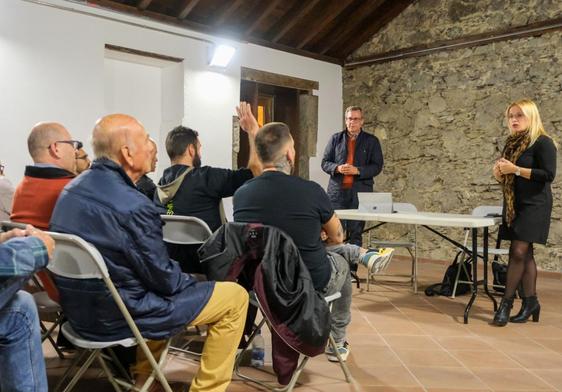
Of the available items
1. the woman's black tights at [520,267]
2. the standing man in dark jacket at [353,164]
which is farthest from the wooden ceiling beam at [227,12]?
the woman's black tights at [520,267]

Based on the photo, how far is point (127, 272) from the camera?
1839 millimetres

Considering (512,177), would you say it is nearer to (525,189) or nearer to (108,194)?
(525,189)

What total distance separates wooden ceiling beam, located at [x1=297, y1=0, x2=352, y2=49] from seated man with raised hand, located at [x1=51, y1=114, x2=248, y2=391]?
524 cm

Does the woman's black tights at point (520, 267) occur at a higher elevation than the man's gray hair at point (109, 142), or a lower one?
lower

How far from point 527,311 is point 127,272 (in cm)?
309

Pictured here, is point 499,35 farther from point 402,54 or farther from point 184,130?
point 184,130

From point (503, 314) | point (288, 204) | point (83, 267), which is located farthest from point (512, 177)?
point (83, 267)

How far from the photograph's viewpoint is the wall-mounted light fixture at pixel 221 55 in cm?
611

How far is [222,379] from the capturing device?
2027mm

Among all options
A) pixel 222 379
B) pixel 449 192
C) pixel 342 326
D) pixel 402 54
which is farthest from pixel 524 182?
pixel 402 54

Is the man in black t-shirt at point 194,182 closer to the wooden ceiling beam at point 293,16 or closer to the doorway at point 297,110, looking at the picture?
the wooden ceiling beam at point 293,16

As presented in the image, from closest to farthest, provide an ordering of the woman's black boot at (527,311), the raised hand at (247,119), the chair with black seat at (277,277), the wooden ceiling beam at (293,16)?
the chair with black seat at (277,277) < the raised hand at (247,119) < the woman's black boot at (527,311) < the wooden ceiling beam at (293,16)

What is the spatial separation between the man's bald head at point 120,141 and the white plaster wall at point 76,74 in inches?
128

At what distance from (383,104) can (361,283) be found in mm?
3091
